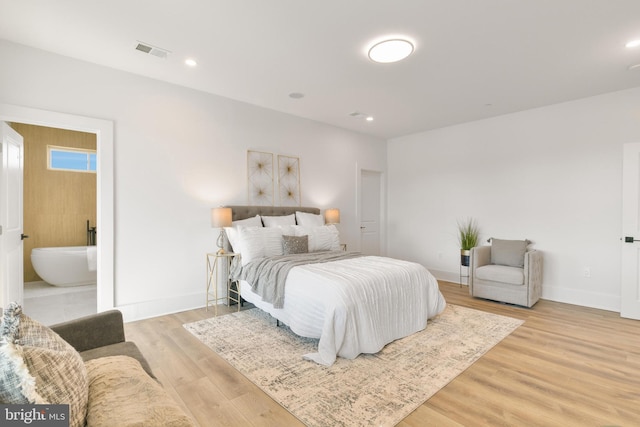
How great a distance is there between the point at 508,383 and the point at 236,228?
123 inches

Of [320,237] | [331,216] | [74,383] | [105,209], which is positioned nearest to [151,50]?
[105,209]

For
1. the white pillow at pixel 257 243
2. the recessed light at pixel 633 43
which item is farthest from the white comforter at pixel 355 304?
the recessed light at pixel 633 43

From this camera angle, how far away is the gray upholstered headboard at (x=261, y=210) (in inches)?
163

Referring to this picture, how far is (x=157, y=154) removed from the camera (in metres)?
3.61

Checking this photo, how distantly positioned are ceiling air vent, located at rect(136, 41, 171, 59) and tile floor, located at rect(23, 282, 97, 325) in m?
3.03

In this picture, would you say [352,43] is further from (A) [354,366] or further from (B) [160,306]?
(B) [160,306]

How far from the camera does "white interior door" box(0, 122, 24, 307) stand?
2725mm

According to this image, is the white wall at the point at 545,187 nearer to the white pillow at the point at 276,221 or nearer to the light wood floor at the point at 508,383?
the light wood floor at the point at 508,383

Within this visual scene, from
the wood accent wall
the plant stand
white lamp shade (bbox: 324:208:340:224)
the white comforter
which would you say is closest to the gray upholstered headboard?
white lamp shade (bbox: 324:208:340:224)

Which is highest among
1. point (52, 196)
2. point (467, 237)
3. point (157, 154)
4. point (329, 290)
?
point (157, 154)

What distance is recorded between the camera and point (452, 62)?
3.07 m

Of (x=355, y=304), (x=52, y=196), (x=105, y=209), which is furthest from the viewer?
A: (x=52, y=196)

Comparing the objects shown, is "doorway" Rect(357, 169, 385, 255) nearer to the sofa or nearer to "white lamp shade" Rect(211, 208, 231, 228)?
"white lamp shade" Rect(211, 208, 231, 228)

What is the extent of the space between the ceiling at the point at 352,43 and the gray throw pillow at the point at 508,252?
6.59 ft
